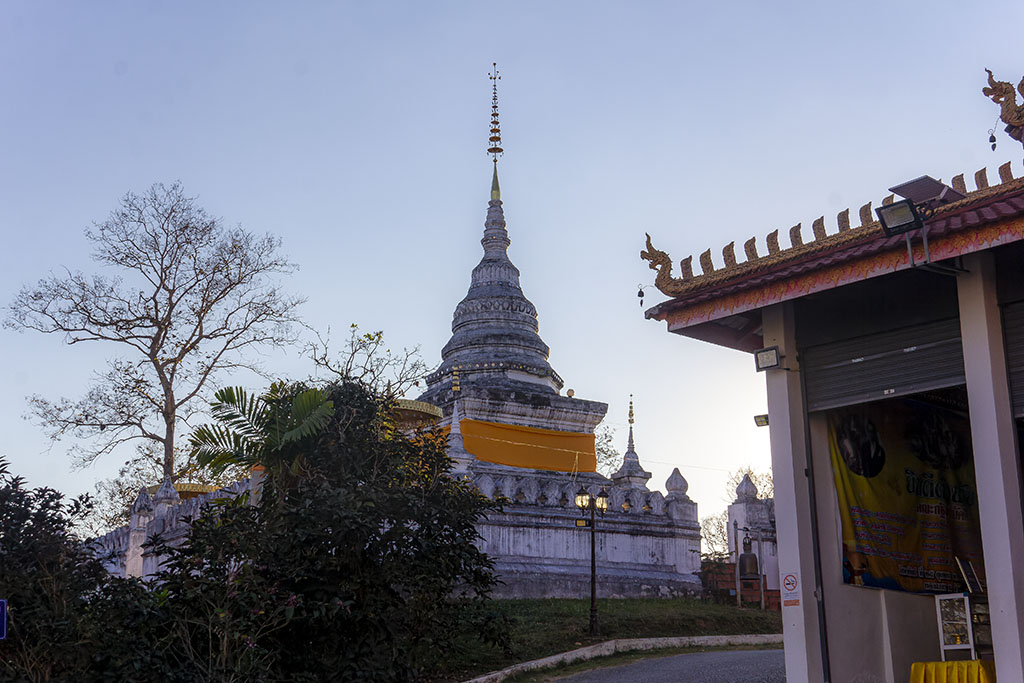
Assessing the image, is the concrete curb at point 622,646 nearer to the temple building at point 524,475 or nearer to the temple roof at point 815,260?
the temple building at point 524,475

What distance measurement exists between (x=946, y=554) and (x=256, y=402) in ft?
26.7

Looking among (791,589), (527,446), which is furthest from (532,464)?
(791,589)

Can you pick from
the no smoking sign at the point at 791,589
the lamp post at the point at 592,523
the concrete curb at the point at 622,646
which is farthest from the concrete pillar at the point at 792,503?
the lamp post at the point at 592,523

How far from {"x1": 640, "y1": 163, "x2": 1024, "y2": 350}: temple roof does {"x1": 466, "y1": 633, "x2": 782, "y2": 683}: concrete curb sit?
5.88 m

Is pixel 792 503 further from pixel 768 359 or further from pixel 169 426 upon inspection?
pixel 169 426

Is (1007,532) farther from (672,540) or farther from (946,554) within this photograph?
(672,540)

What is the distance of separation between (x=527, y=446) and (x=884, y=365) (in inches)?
689

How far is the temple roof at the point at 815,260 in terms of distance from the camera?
10195 mm

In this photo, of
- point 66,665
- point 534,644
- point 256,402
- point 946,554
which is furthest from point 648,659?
point 66,665

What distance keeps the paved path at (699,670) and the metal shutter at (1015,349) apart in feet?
18.8

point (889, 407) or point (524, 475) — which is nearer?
point (889, 407)

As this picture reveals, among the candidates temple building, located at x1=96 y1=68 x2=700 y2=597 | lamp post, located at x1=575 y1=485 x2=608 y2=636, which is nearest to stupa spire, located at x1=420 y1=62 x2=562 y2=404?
temple building, located at x1=96 y1=68 x2=700 y2=597

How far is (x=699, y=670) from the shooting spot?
638 inches

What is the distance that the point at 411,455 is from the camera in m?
14.1
